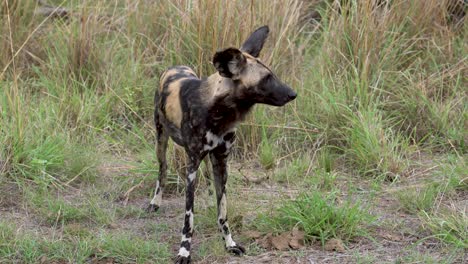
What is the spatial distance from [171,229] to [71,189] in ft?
2.83

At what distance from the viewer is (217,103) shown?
398 cm

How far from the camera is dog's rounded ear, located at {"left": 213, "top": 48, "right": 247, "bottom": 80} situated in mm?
3770

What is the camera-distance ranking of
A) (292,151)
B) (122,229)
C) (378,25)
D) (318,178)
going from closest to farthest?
(122,229)
(318,178)
(292,151)
(378,25)

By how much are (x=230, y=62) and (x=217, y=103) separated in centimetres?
26

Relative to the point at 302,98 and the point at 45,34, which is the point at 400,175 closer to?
the point at 302,98

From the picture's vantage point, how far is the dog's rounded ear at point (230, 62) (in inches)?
148

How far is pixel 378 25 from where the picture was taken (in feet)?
19.7

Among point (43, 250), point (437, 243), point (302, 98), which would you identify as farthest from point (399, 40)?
point (43, 250)

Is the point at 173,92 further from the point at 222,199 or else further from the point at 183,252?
the point at 183,252

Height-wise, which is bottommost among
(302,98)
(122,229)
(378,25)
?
(122,229)

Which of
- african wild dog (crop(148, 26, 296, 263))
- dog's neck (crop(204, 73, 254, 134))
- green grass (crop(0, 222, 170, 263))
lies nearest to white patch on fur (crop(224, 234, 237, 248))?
african wild dog (crop(148, 26, 296, 263))

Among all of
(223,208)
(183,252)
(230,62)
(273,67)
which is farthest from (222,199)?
(273,67)

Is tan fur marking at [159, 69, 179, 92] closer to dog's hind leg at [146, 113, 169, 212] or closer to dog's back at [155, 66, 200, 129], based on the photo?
dog's back at [155, 66, 200, 129]

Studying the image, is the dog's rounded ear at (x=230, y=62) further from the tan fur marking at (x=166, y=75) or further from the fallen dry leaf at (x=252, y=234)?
the fallen dry leaf at (x=252, y=234)
